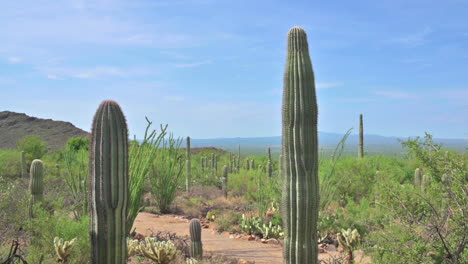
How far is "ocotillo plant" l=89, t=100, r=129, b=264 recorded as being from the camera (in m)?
4.54

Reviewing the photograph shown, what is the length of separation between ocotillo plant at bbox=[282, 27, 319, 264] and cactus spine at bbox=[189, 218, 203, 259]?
6.25ft

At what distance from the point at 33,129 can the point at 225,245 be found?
5037 centimetres

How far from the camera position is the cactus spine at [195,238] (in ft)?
22.8

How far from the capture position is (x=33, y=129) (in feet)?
177

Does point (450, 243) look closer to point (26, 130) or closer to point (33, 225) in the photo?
point (33, 225)

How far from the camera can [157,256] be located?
250 inches

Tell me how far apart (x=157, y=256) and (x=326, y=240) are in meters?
3.93

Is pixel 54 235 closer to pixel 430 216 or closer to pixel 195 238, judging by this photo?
pixel 195 238

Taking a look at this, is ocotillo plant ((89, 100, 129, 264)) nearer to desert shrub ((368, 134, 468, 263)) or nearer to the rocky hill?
desert shrub ((368, 134, 468, 263))

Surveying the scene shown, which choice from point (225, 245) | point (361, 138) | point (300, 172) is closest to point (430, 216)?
point (300, 172)

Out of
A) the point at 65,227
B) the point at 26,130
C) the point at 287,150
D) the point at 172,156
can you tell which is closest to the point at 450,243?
the point at 287,150

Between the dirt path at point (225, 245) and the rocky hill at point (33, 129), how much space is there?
4068cm

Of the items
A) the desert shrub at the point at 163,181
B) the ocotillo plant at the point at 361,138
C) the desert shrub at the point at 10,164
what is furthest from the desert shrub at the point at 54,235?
the desert shrub at the point at 10,164

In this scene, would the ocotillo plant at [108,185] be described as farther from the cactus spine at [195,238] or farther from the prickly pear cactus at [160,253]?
the cactus spine at [195,238]
